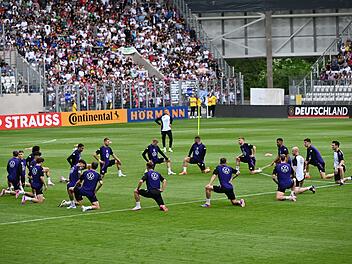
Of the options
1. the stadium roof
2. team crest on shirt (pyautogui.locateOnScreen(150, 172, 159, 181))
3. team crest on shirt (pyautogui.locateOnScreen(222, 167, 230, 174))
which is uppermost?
the stadium roof

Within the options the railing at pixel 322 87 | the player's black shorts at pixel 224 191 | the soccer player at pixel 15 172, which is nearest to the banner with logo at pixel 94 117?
the railing at pixel 322 87

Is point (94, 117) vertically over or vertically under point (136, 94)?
under

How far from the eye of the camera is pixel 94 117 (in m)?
67.9

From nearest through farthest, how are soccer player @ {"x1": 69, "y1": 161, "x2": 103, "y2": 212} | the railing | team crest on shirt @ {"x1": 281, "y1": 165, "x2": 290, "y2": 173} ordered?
soccer player @ {"x1": 69, "y1": 161, "x2": 103, "y2": 212} → team crest on shirt @ {"x1": 281, "y1": 165, "x2": 290, "y2": 173} → the railing

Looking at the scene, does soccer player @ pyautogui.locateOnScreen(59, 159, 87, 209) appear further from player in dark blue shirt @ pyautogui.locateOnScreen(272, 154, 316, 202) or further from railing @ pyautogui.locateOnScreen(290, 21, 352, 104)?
railing @ pyautogui.locateOnScreen(290, 21, 352, 104)

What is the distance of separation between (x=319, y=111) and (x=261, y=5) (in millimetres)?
15833

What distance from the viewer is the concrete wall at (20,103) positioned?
2534 inches

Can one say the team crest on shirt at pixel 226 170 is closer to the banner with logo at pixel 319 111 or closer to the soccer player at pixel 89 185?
the soccer player at pixel 89 185

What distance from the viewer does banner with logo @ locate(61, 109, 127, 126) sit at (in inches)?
2581

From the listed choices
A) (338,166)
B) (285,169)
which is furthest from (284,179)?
(338,166)

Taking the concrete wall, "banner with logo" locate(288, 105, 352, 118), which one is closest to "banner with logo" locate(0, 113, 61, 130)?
the concrete wall

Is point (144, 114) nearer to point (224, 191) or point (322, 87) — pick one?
point (322, 87)

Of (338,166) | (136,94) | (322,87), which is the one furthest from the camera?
(322,87)

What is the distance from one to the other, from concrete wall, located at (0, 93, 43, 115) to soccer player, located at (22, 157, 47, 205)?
38621 millimetres
